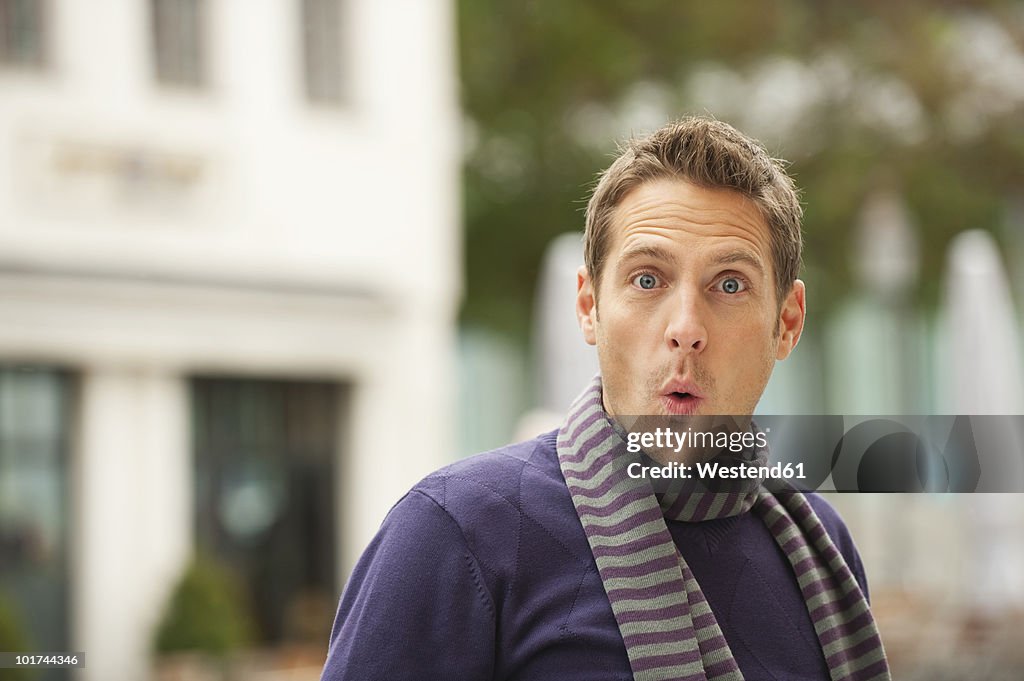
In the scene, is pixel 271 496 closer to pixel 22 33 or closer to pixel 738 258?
pixel 22 33

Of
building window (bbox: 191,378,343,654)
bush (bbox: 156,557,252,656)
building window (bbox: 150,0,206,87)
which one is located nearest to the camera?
bush (bbox: 156,557,252,656)

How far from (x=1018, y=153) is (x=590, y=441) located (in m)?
16.1

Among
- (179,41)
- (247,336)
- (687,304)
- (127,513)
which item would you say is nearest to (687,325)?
(687,304)

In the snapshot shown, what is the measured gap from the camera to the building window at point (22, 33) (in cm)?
1079

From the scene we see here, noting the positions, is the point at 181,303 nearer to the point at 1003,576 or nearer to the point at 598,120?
the point at 1003,576

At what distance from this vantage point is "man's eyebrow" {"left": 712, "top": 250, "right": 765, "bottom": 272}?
1626mm

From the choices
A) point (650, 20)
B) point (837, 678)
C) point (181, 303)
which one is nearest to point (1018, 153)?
point (650, 20)

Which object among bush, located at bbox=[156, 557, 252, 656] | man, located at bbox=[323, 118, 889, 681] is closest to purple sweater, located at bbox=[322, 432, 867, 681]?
man, located at bbox=[323, 118, 889, 681]

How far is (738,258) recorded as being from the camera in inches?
64.3

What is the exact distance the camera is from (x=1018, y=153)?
16.7 metres

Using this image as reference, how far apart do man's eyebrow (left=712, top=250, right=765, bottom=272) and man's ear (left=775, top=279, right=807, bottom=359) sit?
0.11m

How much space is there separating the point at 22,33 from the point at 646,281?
1024cm

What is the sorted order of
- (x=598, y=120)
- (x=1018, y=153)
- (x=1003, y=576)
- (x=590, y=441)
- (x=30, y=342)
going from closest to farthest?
(x=590, y=441) → (x=1003, y=576) → (x=30, y=342) → (x=1018, y=153) → (x=598, y=120)

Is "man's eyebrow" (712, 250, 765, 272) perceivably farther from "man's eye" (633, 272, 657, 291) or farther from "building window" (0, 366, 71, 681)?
"building window" (0, 366, 71, 681)
